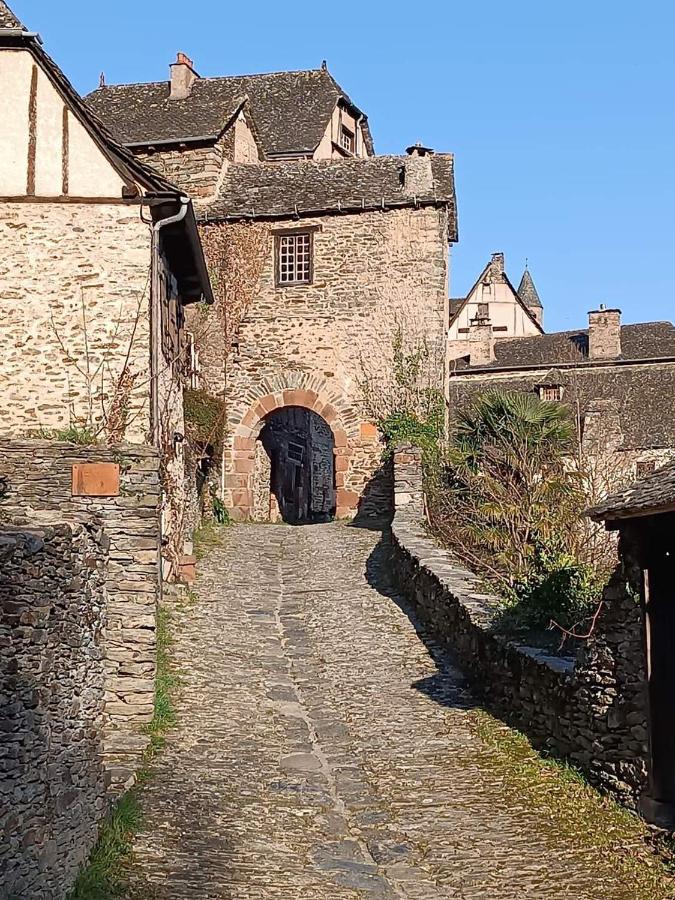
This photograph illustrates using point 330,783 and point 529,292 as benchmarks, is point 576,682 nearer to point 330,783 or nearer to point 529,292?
point 330,783

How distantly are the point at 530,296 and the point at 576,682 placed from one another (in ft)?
202

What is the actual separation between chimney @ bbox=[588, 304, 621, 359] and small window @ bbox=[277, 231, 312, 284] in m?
21.1

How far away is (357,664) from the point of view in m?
12.0

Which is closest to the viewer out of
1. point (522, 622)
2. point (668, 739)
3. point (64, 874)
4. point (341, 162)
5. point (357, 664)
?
point (64, 874)

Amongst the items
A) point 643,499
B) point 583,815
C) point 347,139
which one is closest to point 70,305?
point 643,499

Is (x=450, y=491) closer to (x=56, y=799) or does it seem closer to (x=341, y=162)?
(x=341, y=162)

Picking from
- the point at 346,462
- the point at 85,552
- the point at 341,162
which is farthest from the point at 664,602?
the point at 341,162

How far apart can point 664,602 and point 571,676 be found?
120cm

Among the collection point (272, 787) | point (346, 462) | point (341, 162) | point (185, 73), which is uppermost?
point (185, 73)

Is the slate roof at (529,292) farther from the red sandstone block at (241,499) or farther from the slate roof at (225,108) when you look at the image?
the red sandstone block at (241,499)

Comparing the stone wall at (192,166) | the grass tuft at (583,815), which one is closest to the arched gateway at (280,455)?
the stone wall at (192,166)

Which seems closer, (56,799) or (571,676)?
(56,799)

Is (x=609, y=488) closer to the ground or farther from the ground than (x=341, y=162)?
closer to the ground

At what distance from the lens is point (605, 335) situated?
40.9 meters
